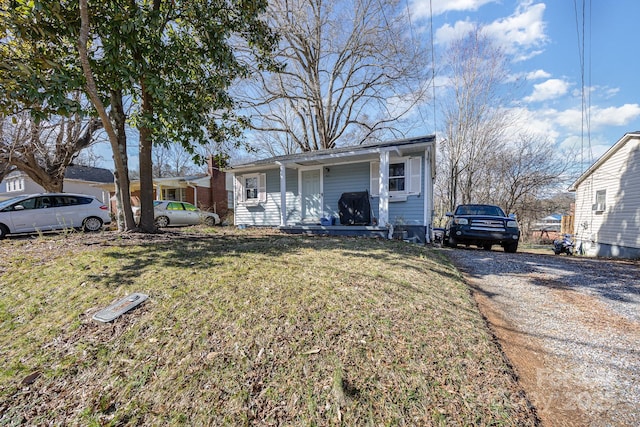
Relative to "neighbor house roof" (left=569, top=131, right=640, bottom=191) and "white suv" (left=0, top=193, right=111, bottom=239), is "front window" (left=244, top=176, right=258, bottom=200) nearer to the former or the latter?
"white suv" (left=0, top=193, right=111, bottom=239)

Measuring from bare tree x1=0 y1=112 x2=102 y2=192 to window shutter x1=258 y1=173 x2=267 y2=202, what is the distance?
21.0 ft

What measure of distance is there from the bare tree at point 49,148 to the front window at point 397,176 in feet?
35.2

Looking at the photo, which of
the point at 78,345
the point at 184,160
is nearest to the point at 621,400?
the point at 78,345

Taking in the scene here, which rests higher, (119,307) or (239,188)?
(239,188)

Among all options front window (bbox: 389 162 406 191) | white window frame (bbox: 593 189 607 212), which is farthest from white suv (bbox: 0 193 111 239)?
white window frame (bbox: 593 189 607 212)

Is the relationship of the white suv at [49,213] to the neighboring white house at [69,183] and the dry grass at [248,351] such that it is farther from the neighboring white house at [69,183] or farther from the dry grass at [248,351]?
the neighboring white house at [69,183]

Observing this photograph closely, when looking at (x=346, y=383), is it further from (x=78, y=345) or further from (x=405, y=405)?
(x=78, y=345)

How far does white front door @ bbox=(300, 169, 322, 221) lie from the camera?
1127cm

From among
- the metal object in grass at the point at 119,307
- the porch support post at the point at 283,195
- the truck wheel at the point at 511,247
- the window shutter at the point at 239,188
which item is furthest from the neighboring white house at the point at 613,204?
the window shutter at the point at 239,188

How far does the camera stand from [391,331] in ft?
8.73

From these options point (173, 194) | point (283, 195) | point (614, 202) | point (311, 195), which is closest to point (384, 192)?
point (311, 195)

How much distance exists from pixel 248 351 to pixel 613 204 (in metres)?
15.2

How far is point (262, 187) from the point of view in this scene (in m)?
12.3

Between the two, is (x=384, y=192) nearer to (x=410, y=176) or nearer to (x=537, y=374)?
(x=410, y=176)
